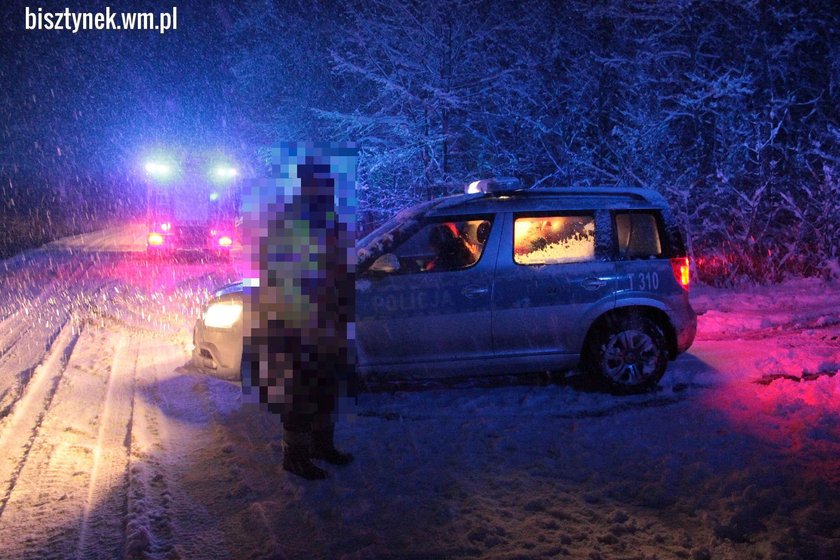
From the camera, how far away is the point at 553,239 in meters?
5.50

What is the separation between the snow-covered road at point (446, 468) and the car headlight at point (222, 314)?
743 millimetres

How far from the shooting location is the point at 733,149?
11977 mm

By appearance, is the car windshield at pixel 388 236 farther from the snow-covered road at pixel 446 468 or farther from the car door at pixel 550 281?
the snow-covered road at pixel 446 468

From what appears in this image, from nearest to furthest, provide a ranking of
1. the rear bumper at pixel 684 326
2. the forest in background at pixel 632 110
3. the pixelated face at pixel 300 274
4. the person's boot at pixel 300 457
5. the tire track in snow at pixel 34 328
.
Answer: the pixelated face at pixel 300 274 → the person's boot at pixel 300 457 → the rear bumper at pixel 684 326 → the tire track in snow at pixel 34 328 → the forest in background at pixel 632 110

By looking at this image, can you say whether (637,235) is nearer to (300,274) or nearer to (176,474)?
(300,274)

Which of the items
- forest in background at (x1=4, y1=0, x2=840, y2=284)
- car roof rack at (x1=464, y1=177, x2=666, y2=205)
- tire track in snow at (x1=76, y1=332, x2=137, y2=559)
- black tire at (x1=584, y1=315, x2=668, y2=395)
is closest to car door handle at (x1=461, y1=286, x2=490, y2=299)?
car roof rack at (x1=464, y1=177, x2=666, y2=205)

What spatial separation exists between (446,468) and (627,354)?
228 centimetres

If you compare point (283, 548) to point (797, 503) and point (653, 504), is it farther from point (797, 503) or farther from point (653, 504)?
point (797, 503)

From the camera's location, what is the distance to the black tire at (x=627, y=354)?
216 inches

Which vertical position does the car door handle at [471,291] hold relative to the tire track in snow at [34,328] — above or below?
above

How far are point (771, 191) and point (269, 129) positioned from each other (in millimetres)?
14147

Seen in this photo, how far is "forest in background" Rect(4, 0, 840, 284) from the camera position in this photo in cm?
1192

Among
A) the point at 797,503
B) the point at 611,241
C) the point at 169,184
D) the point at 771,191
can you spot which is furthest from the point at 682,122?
the point at 169,184

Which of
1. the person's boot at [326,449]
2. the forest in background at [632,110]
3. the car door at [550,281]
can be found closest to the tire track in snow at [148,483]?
the person's boot at [326,449]
